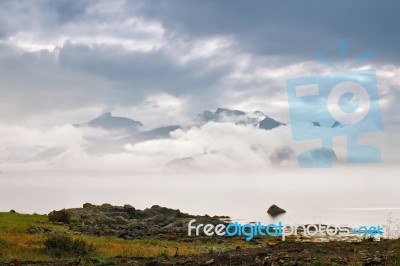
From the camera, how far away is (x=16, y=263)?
2408 cm

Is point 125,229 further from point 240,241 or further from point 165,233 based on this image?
point 240,241

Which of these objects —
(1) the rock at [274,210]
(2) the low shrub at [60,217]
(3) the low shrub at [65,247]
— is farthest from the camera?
(1) the rock at [274,210]

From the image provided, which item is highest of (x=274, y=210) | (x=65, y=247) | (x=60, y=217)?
(x=274, y=210)

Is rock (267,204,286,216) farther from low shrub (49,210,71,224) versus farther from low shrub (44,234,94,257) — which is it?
low shrub (44,234,94,257)

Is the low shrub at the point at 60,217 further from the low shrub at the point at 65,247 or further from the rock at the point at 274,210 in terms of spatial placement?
the rock at the point at 274,210

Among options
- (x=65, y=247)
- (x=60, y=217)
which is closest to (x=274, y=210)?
(x=60, y=217)

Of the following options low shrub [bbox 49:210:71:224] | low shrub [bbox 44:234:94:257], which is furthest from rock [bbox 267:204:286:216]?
low shrub [bbox 44:234:94:257]

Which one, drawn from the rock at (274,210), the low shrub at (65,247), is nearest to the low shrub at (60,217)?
the low shrub at (65,247)

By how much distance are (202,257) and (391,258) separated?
7976mm

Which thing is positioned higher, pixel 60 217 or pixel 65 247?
pixel 60 217

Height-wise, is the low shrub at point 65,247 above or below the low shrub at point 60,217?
below

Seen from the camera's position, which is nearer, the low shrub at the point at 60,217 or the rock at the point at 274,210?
the low shrub at the point at 60,217

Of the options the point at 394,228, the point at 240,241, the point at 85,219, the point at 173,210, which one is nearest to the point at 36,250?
the point at 394,228

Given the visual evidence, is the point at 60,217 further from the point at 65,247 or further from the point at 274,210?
the point at 274,210
